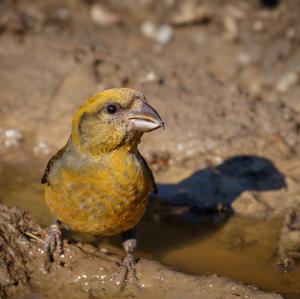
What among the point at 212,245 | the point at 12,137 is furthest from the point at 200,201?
the point at 12,137

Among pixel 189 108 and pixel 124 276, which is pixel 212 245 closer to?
pixel 124 276

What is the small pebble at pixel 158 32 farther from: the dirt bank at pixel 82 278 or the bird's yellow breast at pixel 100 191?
the dirt bank at pixel 82 278

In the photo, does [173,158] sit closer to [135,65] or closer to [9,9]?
[135,65]

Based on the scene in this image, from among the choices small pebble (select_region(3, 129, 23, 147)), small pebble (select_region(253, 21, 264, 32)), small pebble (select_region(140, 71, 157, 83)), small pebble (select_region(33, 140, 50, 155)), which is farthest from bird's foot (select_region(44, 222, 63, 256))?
small pebble (select_region(253, 21, 264, 32))

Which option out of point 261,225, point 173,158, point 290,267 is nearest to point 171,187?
point 173,158

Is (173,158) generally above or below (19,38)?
below

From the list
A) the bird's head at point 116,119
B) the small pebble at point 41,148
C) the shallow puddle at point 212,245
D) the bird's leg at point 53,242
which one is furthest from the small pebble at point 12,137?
the bird's head at point 116,119

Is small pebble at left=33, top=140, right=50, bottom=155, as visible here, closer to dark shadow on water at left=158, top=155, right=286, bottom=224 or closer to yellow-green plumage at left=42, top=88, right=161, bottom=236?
dark shadow on water at left=158, top=155, right=286, bottom=224

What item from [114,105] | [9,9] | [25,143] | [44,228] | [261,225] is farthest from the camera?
[9,9]
